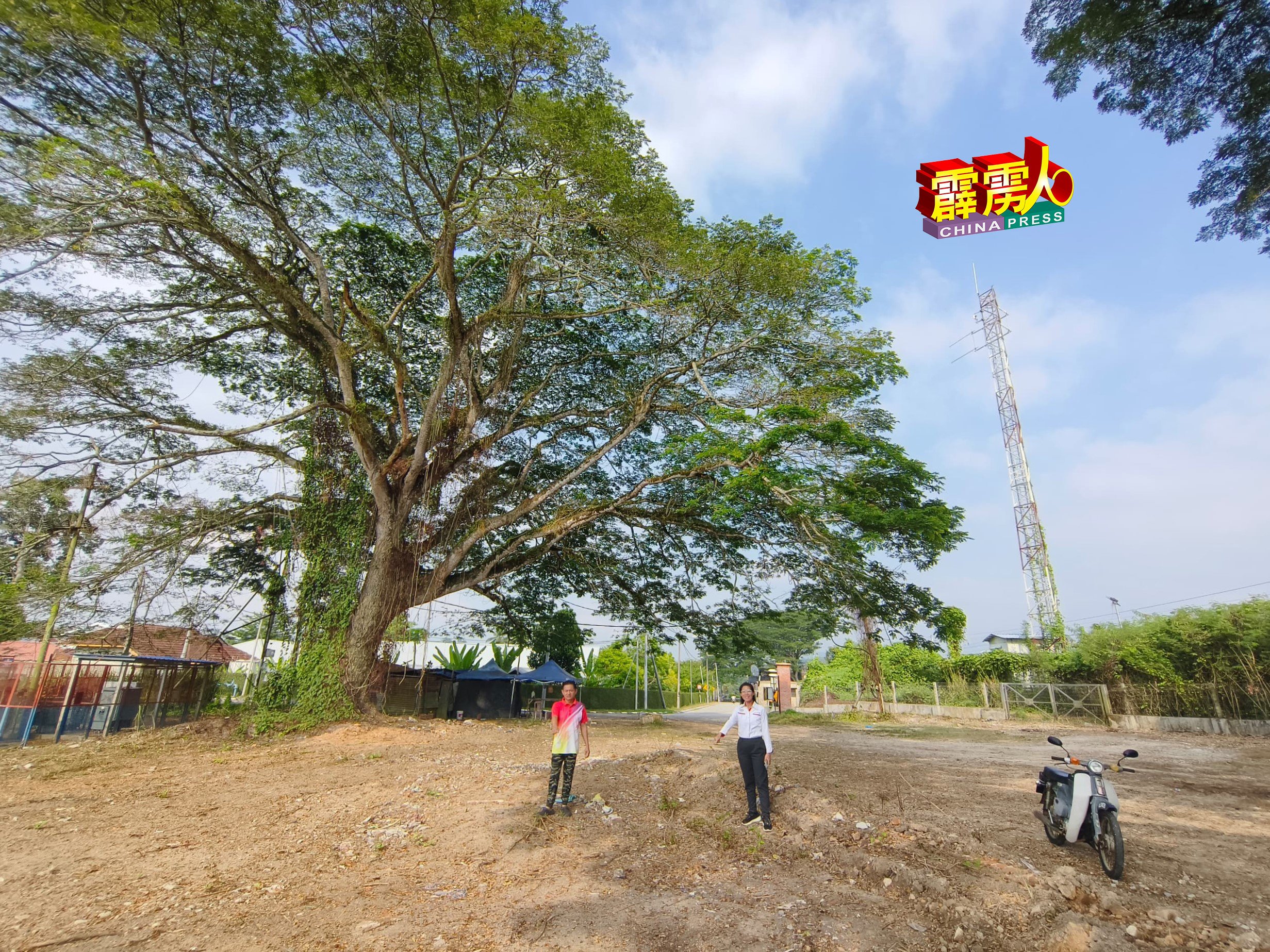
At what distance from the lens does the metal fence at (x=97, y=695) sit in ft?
35.0

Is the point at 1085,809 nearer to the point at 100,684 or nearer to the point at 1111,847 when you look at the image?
the point at 1111,847

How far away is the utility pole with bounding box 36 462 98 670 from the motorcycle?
14065mm

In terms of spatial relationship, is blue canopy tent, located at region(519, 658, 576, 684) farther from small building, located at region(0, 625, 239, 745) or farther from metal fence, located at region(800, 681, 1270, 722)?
metal fence, located at region(800, 681, 1270, 722)

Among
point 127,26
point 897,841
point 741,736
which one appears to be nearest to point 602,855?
point 741,736

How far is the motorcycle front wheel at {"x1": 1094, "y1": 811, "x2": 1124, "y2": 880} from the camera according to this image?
414 cm

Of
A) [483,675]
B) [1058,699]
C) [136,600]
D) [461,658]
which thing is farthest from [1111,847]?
[461,658]

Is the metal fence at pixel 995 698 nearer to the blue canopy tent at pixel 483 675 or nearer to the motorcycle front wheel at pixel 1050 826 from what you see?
the blue canopy tent at pixel 483 675

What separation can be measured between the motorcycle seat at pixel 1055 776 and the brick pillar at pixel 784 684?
27002 millimetres

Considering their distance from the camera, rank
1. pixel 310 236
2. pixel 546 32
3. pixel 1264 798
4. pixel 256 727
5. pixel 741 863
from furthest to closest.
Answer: pixel 310 236 < pixel 256 727 < pixel 546 32 < pixel 1264 798 < pixel 741 863

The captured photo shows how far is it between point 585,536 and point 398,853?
10234 mm

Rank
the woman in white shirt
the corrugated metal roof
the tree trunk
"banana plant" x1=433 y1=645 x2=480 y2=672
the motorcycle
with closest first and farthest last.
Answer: the motorcycle, the woman in white shirt, the corrugated metal roof, the tree trunk, "banana plant" x1=433 y1=645 x2=480 y2=672

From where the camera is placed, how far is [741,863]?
4.60 metres

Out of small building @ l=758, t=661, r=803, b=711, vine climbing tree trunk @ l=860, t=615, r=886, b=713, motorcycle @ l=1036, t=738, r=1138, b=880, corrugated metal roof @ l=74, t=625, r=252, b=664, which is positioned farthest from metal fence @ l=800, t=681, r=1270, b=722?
corrugated metal roof @ l=74, t=625, r=252, b=664

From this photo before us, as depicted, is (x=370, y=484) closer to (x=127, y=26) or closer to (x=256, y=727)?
(x=256, y=727)
